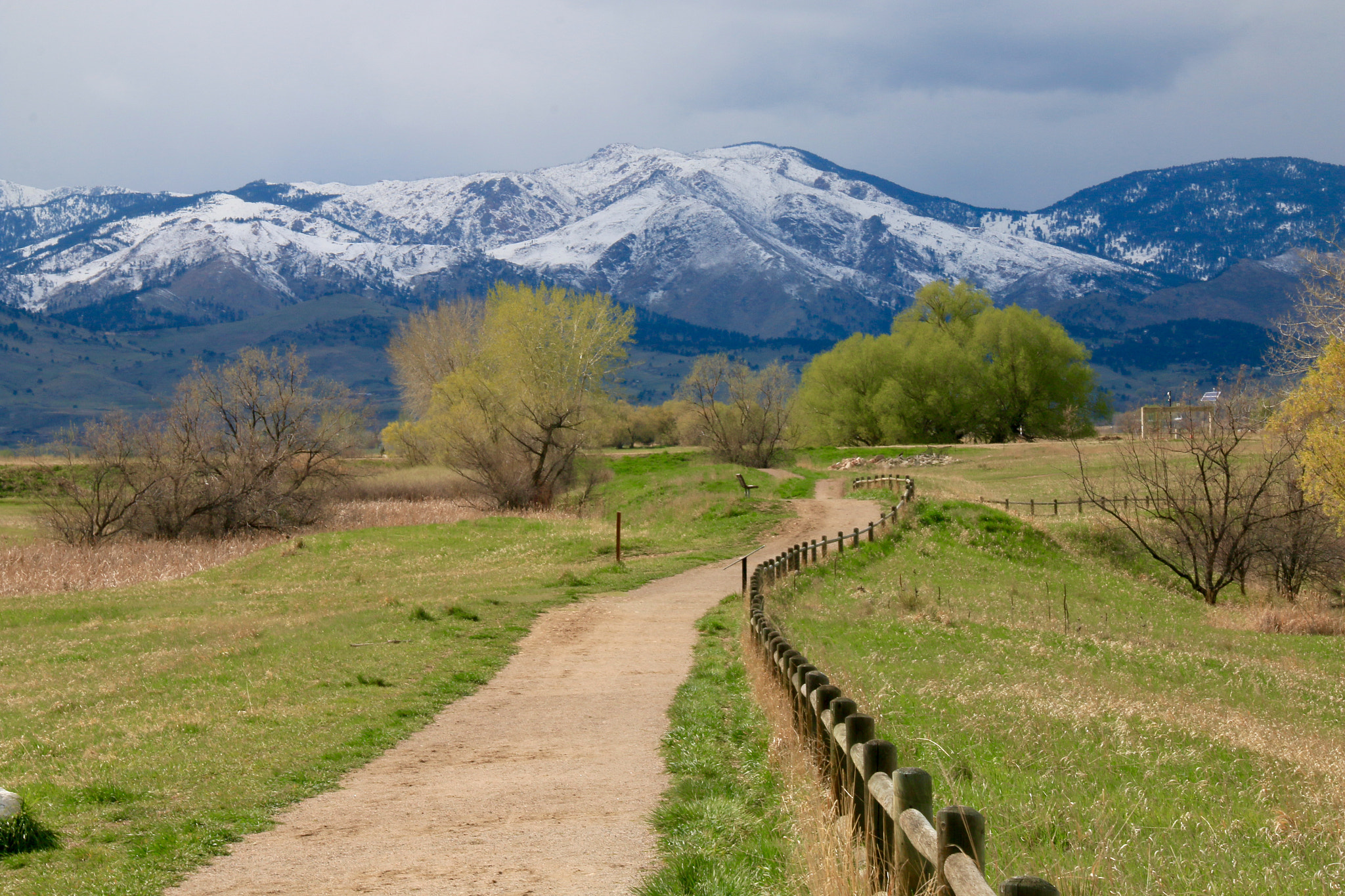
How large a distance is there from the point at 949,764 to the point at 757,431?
56272mm

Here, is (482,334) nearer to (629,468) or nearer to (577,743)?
(629,468)

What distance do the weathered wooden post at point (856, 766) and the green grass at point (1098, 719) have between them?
572 mm

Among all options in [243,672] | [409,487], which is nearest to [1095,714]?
[243,672]

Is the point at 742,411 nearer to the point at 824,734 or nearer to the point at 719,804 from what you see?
the point at 719,804

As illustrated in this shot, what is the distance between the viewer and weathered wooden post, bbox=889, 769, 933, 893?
4.18 m

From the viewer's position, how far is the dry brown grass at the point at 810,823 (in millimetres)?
4945

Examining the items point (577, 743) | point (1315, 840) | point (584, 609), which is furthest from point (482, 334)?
point (1315, 840)

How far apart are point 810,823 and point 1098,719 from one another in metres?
5.35

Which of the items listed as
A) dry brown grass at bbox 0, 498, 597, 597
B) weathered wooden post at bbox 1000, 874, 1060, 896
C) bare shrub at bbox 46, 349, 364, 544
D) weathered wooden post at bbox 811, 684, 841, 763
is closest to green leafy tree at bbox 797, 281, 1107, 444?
dry brown grass at bbox 0, 498, 597, 597

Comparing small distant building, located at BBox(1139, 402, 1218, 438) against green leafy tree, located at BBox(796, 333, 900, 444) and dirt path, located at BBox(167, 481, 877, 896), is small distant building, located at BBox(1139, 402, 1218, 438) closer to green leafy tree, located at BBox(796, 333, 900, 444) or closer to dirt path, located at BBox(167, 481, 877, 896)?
green leafy tree, located at BBox(796, 333, 900, 444)

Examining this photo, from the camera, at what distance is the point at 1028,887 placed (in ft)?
9.43

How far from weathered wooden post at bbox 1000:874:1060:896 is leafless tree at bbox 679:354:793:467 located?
59806 millimetres

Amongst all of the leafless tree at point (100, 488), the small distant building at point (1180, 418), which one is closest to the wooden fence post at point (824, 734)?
the small distant building at point (1180, 418)

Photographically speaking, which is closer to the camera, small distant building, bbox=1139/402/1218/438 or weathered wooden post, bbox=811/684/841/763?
weathered wooden post, bbox=811/684/841/763
